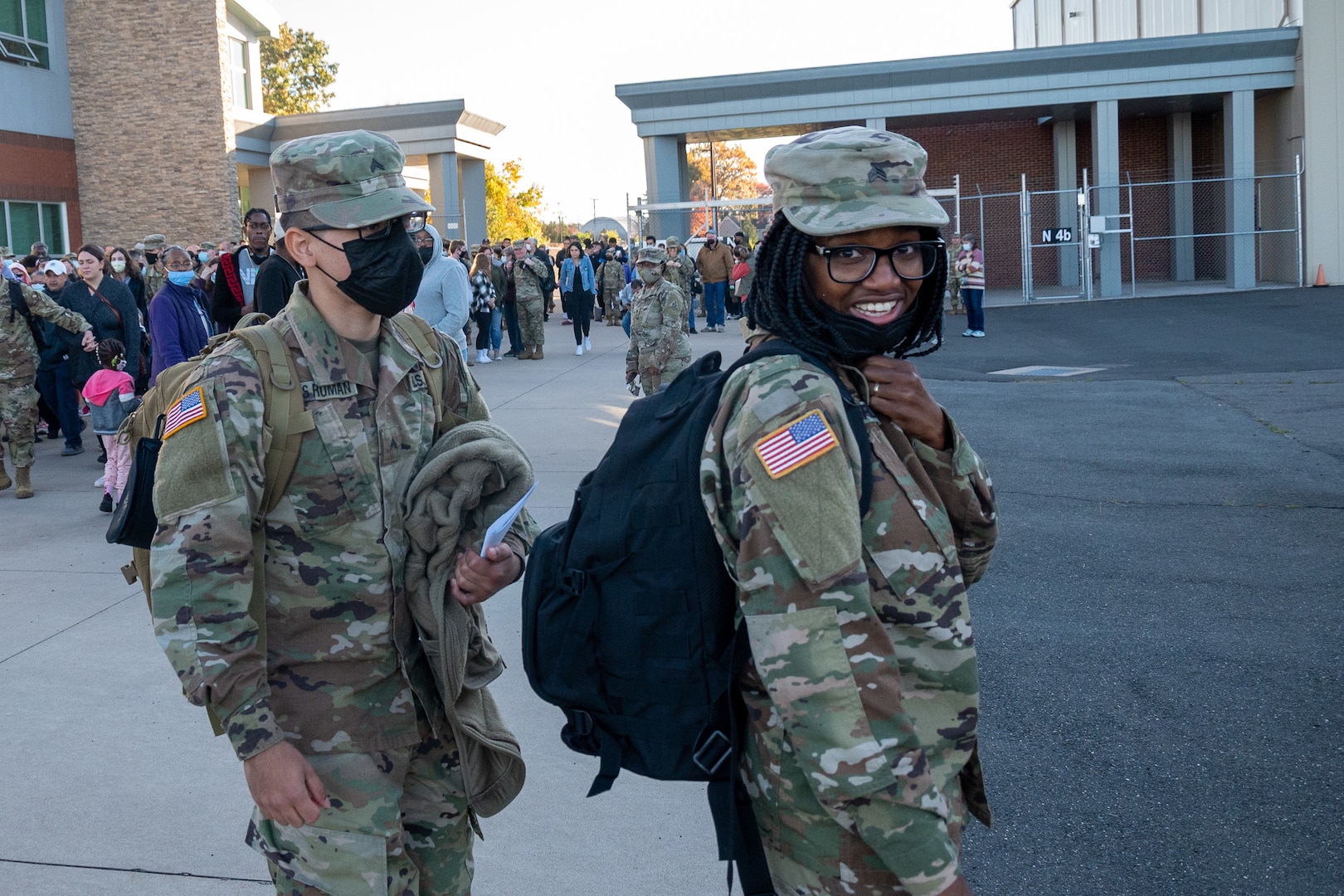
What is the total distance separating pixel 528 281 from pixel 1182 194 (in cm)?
2060

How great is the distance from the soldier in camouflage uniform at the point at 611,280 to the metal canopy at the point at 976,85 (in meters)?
5.93

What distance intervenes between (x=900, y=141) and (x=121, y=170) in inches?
1267

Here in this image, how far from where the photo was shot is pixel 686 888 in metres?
3.59

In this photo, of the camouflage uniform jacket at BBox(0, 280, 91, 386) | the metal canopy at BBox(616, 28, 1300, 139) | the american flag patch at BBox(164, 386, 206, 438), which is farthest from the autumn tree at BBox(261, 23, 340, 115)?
the american flag patch at BBox(164, 386, 206, 438)

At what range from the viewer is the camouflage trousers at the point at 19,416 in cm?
953

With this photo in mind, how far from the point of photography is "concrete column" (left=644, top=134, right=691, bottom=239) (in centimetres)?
3050

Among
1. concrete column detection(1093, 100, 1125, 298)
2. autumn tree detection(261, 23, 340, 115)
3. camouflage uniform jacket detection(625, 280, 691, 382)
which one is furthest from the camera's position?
autumn tree detection(261, 23, 340, 115)

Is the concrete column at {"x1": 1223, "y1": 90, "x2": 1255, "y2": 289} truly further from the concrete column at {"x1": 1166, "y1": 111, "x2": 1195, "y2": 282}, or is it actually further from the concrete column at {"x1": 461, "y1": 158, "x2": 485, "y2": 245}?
the concrete column at {"x1": 461, "y1": 158, "x2": 485, "y2": 245}

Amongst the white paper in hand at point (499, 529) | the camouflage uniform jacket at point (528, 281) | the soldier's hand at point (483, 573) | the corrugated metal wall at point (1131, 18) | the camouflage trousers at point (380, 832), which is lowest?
the camouflage trousers at point (380, 832)

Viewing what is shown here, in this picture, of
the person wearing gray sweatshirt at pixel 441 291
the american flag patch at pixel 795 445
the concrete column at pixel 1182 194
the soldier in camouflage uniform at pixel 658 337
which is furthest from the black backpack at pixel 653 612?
the concrete column at pixel 1182 194

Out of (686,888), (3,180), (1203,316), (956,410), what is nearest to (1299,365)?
(956,410)

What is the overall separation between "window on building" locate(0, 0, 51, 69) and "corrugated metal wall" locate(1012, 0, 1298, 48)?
1035 inches

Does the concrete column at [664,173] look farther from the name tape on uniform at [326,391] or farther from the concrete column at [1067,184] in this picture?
the name tape on uniform at [326,391]

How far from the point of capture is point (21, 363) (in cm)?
995
